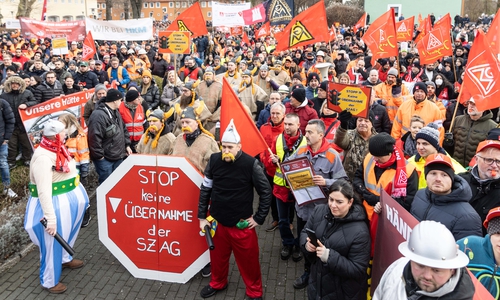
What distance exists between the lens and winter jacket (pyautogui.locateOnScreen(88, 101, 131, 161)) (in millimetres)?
6730

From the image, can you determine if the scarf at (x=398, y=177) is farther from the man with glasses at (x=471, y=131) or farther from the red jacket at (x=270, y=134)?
the man with glasses at (x=471, y=131)

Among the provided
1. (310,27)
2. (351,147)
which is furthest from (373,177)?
(310,27)

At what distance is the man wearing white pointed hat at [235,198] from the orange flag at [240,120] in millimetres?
294

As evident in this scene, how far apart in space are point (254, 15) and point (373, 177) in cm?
1535

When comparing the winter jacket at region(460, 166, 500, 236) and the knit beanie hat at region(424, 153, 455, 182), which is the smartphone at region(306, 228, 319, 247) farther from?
the winter jacket at region(460, 166, 500, 236)

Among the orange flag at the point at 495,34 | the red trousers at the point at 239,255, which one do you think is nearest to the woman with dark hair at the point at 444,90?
the orange flag at the point at 495,34

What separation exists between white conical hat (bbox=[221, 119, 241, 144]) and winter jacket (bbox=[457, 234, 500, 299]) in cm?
235

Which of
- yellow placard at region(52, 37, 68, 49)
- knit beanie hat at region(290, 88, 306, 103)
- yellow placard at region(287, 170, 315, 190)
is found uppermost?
yellow placard at region(52, 37, 68, 49)

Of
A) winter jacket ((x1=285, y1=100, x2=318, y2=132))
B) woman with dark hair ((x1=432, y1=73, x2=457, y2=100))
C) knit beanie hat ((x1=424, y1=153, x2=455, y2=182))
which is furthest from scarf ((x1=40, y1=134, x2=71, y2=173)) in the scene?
woman with dark hair ((x1=432, y1=73, x2=457, y2=100))

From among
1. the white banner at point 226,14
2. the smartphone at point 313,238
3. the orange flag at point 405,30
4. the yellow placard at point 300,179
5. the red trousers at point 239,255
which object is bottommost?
the red trousers at point 239,255

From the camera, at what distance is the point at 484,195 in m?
3.98

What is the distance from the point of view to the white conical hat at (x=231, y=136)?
14.6ft

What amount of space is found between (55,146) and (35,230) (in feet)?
3.25

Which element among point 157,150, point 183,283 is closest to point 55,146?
point 157,150
